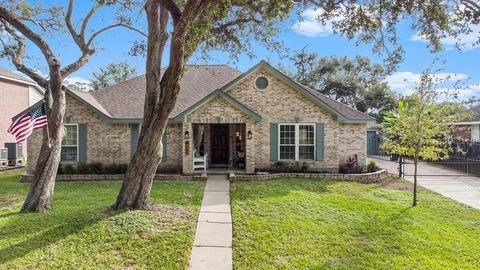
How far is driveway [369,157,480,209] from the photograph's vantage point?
10680 millimetres

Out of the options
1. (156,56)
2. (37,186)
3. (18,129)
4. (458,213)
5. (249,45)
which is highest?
(249,45)

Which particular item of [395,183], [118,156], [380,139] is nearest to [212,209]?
[118,156]

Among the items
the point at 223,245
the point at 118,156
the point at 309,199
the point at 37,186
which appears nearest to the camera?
the point at 223,245

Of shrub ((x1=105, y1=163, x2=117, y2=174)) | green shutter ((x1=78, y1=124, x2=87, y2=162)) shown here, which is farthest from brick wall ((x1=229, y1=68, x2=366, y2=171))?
green shutter ((x1=78, y1=124, x2=87, y2=162))

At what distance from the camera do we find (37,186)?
26.5ft

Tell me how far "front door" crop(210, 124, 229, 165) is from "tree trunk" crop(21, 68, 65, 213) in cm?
862

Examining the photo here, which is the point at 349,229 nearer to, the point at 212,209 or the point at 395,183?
the point at 212,209

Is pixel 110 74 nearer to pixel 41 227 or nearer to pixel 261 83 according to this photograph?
pixel 261 83

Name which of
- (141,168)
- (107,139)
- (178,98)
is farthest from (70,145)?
(141,168)

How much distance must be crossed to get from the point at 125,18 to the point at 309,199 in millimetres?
10461

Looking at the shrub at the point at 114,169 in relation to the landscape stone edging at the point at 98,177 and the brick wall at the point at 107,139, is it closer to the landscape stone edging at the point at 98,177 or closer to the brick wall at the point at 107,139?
the brick wall at the point at 107,139

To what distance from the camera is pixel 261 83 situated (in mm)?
14625

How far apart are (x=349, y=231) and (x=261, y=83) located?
923cm

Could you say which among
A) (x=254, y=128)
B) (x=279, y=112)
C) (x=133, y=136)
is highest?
(x=279, y=112)
